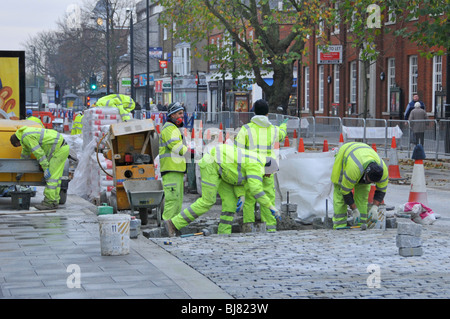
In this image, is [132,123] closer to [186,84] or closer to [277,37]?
[277,37]

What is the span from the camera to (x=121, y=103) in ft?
53.2

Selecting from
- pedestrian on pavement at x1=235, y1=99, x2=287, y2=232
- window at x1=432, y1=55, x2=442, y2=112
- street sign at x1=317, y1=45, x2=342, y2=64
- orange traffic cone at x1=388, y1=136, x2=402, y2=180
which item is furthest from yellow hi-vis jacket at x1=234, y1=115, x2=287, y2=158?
window at x1=432, y1=55, x2=442, y2=112

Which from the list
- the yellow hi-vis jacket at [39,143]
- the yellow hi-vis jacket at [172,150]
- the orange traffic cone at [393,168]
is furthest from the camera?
the orange traffic cone at [393,168]

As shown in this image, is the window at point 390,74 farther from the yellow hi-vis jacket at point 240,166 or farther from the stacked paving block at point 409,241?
the stacked paving block at point 409,241

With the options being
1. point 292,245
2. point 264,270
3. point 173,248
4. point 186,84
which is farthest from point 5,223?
point 186,84

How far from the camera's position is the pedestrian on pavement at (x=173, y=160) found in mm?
11812

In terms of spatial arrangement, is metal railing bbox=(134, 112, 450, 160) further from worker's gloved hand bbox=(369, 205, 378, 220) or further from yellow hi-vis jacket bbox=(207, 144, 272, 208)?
yellow hi-vis jacket bbox=(207, 144, 272, 208)

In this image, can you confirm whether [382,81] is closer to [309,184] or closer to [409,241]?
[309,184]

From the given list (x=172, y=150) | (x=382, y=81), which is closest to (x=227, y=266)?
(x=172, y=150)

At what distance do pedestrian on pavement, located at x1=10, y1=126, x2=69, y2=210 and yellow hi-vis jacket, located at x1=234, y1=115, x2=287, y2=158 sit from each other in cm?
372

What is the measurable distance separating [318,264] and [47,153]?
678 centimetres

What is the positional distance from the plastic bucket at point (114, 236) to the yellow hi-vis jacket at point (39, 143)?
5005 millimetres

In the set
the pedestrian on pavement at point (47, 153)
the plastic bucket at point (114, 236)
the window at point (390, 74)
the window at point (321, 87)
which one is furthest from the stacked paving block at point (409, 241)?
the window at point (321, 87)

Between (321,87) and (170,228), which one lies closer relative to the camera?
(170,228)
